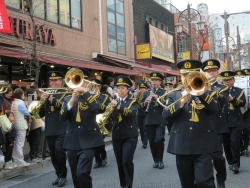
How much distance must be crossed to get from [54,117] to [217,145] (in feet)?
11.7

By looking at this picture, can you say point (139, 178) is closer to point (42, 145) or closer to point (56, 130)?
point (56, 130)

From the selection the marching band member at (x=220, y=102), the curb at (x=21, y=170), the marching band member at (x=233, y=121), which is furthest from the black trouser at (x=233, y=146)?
the curb at (x=21, y=170)

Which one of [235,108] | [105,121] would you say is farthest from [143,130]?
[105,121]

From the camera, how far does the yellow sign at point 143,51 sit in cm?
2380

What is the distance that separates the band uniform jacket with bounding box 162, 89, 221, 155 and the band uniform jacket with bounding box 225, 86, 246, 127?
10.5ft

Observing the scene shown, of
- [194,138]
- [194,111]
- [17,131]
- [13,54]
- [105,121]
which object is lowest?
[17,131]

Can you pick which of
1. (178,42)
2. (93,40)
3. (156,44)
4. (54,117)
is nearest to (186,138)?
(54,117)

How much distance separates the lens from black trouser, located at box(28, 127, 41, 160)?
9.04 metres

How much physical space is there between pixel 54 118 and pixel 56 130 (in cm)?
25

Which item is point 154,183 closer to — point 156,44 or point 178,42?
point 156,44

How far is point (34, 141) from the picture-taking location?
9102 mm

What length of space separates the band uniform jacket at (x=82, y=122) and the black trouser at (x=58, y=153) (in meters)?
1.46

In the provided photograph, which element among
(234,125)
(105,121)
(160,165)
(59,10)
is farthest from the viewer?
(59,10)

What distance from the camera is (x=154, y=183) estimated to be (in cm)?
681
